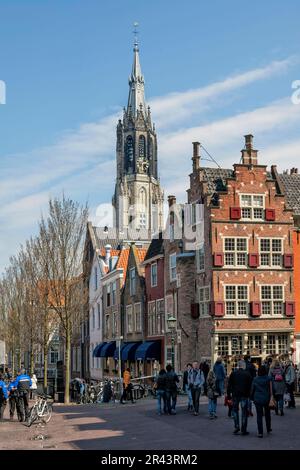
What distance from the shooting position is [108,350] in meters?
62.2

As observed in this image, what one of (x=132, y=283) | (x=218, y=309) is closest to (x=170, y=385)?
(x=218, y=309)

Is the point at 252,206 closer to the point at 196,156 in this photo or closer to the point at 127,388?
the point at 196,156

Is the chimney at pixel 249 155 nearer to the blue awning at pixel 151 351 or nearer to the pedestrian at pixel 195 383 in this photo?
the blue awning at pixel 151 351

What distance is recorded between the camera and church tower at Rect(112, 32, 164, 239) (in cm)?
15600

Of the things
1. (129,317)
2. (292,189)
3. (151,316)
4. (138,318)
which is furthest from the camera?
(129,317)

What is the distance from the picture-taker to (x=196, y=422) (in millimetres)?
23734

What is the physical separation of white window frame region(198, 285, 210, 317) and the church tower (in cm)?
10790

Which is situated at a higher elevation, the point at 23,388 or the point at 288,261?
the point at 288,261

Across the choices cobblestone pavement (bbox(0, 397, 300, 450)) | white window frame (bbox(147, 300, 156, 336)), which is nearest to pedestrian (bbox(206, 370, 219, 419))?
cobblestone pavement (bbox(0, 397, 300, 450))

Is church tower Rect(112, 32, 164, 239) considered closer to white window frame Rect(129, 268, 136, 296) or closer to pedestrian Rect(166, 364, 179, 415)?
white window frame Rect(129, 268, 136, 296)

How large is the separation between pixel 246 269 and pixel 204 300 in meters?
3.26

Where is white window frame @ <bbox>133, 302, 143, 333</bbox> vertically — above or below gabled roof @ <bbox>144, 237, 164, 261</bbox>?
below
